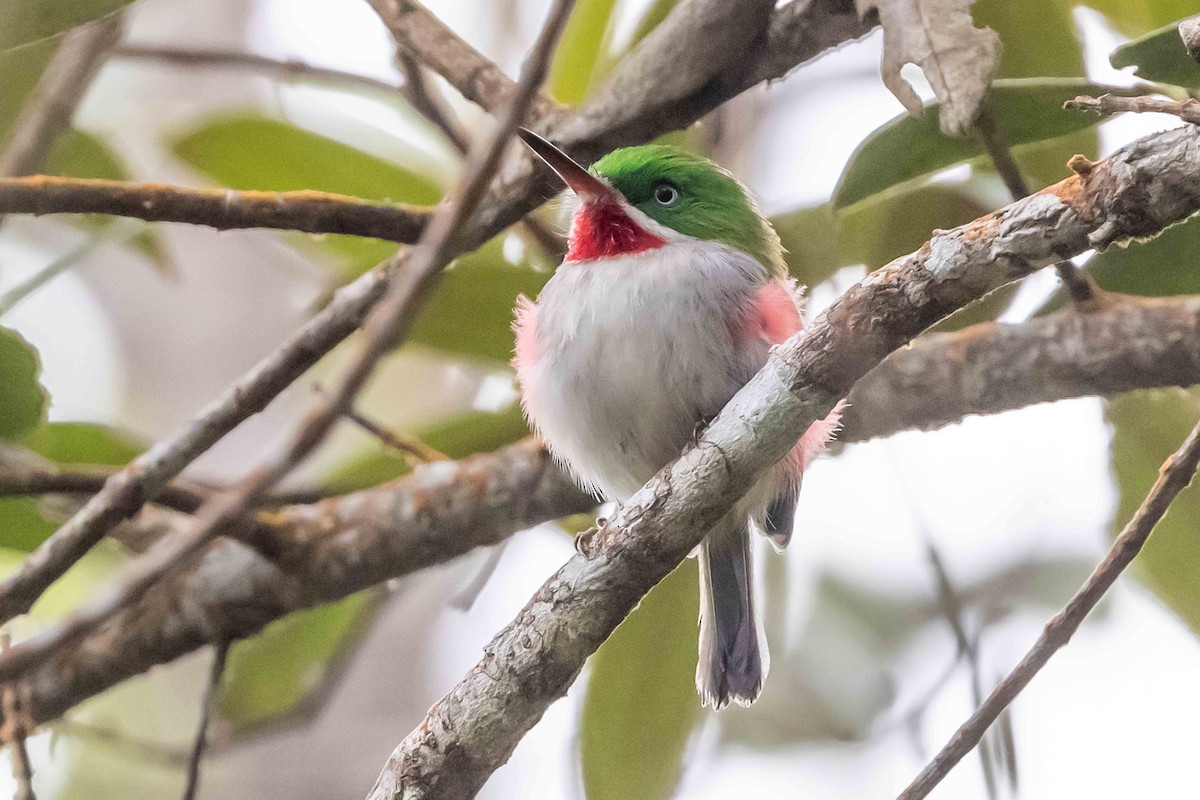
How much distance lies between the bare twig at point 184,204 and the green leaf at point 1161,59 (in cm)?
142

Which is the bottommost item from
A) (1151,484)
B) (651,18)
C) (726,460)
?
(726,460)

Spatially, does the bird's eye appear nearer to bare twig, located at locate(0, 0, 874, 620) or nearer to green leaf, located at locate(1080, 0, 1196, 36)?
bare twig, located at locate(0, 0, 874, 620)

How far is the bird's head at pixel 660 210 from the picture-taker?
2.63 m

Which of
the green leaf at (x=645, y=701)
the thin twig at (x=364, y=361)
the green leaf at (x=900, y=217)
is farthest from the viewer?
the green leaf at (x=645, y=701)

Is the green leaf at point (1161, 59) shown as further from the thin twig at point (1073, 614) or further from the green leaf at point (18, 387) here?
the green leaf at point (18, 387)

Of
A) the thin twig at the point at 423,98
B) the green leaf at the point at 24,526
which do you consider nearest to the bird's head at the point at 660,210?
the thin twig at the point at 423,98

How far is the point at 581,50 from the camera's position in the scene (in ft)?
10.0

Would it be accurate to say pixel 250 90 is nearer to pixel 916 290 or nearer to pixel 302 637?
pixel 302 637

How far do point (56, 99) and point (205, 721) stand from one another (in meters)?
1.62

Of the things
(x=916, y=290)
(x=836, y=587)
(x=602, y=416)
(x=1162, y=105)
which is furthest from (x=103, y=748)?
(x=1162, y=105)

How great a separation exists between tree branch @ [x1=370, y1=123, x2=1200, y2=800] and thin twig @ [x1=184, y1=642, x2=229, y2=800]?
868 mm

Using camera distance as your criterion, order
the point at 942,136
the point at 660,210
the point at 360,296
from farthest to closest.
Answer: the point at 660,210
the point at 360,296
the point at 942,136

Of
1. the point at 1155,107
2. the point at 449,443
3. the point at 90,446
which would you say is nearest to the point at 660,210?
the point at 449,443

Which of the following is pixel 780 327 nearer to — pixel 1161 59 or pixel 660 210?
pixel 660 210
